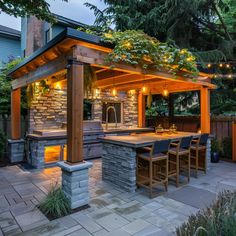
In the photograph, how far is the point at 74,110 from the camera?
3320 mm

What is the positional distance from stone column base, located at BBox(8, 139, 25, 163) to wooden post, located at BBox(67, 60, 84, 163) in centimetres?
393

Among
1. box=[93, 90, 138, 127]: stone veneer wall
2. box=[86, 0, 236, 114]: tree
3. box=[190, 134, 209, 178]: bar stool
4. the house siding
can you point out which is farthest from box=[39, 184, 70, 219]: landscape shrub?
the house siding

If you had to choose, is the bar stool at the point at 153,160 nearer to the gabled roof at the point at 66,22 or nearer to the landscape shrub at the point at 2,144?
the landscape shrub at the point at 2,144

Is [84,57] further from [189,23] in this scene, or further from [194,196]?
[189,23]

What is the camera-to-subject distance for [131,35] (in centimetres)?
377

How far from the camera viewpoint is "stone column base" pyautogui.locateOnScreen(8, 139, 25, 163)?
A: 643cm

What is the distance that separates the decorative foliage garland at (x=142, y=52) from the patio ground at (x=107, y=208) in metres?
2.54

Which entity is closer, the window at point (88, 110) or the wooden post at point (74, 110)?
the wooden post at point (74, 110)

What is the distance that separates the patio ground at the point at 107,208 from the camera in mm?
2744

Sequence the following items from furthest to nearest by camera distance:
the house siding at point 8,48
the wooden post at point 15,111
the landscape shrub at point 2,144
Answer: the house siding at point 8,48, the landscape shrub at point 2,144, the wooden post at point 15,111

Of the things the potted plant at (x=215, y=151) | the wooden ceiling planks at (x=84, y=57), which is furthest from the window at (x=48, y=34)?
the potted plant at (x=215, y=151)

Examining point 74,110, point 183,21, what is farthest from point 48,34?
point 74,110

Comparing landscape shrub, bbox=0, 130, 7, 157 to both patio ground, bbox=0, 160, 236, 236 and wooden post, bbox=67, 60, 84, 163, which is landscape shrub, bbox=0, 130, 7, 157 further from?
wooden post, bbox=67, 60, 84, 163

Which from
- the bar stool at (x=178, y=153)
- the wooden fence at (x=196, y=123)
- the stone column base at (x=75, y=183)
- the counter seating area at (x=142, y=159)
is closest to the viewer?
the stone column base at (x=75, y=183)
